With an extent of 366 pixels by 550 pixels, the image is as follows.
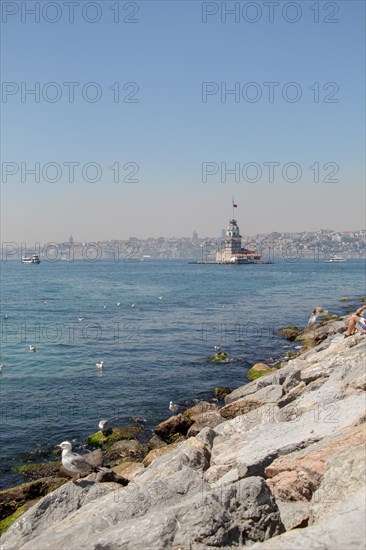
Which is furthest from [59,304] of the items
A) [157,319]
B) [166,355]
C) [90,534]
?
[90,534]

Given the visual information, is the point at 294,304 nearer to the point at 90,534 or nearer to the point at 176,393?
the point at 176,393

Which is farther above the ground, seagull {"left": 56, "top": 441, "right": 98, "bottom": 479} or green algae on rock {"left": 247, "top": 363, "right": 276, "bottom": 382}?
seagull {"left": 56, "top": 441, "right": 98, "bottom": 479}

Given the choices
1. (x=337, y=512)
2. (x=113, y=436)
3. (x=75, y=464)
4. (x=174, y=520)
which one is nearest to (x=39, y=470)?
(x=113, y=436)

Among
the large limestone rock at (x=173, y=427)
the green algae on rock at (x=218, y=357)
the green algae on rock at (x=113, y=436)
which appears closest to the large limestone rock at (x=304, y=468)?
the large limestone rock at (x=173, y=427)

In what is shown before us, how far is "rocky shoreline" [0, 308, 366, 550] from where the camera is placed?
612 cm

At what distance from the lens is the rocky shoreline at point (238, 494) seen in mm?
6125

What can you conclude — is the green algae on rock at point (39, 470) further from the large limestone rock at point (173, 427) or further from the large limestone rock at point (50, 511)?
the large limestone rock at point (50, 511)

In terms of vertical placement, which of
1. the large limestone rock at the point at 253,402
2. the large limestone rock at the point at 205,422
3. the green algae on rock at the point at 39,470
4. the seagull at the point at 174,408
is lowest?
the green algae on rock at the point at 39,470

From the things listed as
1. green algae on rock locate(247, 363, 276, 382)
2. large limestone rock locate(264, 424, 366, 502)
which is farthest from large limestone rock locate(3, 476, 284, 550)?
green algae on rock locate(247, 363, 276, 382)

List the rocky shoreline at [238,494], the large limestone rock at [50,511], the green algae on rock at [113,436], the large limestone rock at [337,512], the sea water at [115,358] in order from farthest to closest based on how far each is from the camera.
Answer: the sea water at [115,358], the green algae on rock at [113,436], the large limestone rock at [50,511], the rocky shoreline at [238,494], the large limestone rock at [337,512]

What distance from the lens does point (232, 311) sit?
51844mm

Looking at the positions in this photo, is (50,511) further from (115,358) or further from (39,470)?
(115,358)

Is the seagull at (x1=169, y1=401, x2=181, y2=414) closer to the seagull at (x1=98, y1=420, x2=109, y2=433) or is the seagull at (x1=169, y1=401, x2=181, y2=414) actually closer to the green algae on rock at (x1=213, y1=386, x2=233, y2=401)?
the green algae on rock at (x1=213, y1=386, x2=233, y2=401)

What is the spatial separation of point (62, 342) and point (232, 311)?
22.0 metres
